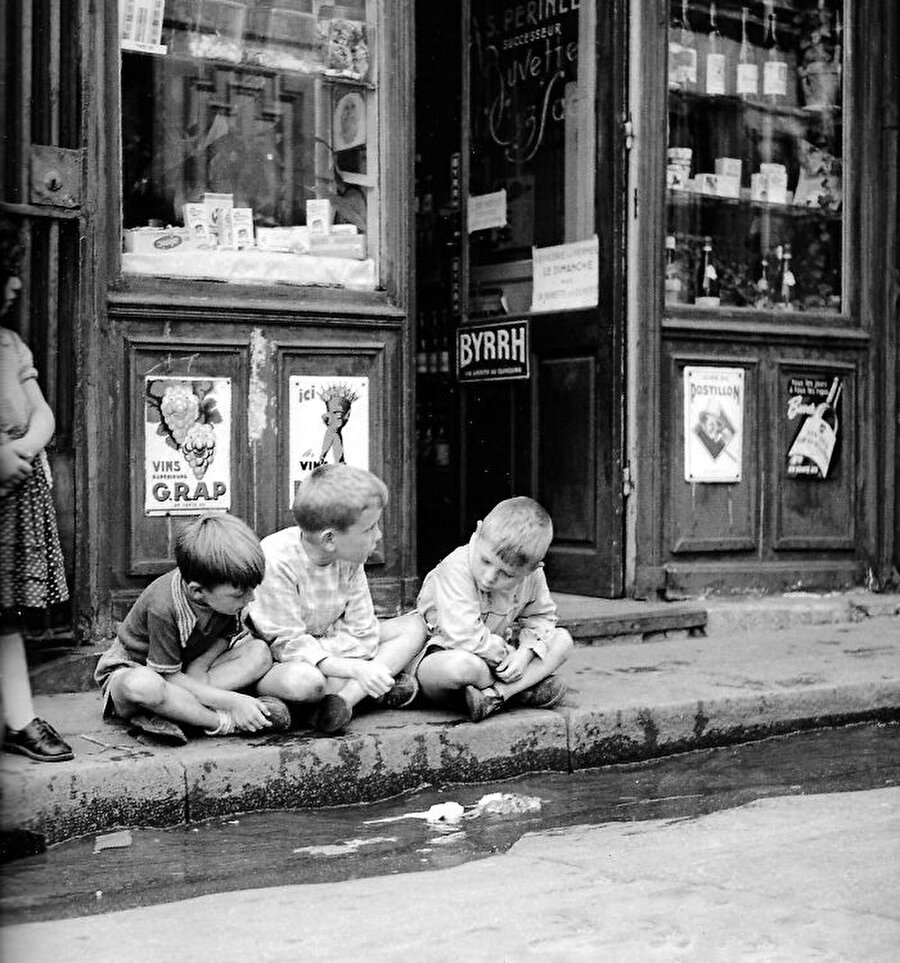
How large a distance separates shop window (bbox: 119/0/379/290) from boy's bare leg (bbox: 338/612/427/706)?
5.51ft

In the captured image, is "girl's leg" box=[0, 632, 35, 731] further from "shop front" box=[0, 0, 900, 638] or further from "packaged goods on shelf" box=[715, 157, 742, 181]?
"packaged goods on shelf" box=[715, 157, 742, 181]

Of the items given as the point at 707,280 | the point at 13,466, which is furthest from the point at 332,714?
the point at 707,280

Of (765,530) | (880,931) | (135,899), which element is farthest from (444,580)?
(765,530)

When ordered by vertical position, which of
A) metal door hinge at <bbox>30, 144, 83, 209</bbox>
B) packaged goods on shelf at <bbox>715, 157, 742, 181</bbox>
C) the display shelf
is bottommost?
metal door hinge at <bbox>30, 144, 83, 209</bbox>

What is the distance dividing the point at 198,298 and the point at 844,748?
10.1ft

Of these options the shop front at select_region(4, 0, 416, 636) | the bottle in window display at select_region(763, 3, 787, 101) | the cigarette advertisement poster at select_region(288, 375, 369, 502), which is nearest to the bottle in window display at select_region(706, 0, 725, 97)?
the bottle in window display at select_region(763, 3, 787, 101)

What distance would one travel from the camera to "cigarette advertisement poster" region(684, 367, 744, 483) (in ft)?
24.7

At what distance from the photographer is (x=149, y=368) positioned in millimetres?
5938

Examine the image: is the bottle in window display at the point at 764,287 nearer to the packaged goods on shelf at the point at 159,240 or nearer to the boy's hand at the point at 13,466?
the packaged goods on shelf at the point at 159,240

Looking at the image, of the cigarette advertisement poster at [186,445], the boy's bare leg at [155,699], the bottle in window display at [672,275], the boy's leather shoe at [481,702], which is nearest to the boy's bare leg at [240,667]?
the boy's bare leg at [155,699]

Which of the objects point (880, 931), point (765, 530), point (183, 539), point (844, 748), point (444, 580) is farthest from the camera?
point (765, 530)

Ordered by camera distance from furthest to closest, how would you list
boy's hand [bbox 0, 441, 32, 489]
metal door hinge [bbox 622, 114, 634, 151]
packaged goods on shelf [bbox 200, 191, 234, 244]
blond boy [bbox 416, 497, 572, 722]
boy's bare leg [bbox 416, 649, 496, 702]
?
metal door hinge [bbox 622, 114, 634, 151] < packaged goods on shelf [bbox 200, 191, 234, 244] < boy's bare leg [bbox 416, 649, 496, 702] < blond boy [bbox 416, 497, 572, 722] < boy's hand [bbox 0, 441, 32, 489]

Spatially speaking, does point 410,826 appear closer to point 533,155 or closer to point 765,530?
point 765,530

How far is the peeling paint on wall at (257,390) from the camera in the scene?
6.16m
